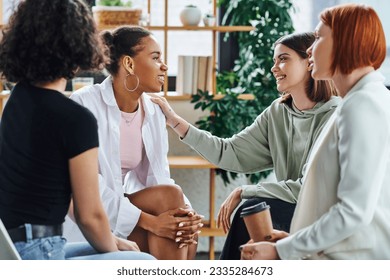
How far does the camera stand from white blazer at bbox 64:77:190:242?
221 cm

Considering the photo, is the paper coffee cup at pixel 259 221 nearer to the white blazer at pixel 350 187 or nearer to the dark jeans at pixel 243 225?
the white blazer at pixel 350 187

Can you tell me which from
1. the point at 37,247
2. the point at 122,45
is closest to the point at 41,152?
the point at 37,247

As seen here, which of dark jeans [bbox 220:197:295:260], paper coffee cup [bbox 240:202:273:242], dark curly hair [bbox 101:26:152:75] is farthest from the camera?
dark curly hair [bbox 101:26:152:75]

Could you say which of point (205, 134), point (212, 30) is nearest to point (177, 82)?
point (212, 30)

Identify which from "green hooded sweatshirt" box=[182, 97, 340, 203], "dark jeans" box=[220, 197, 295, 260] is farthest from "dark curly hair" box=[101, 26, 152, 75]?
"dark jeans" box=[220, 197, 295, 260]

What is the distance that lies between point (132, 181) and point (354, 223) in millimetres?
1097

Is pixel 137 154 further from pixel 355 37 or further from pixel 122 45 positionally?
pixel 355 37

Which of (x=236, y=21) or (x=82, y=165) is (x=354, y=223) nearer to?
(x=82, y=165)

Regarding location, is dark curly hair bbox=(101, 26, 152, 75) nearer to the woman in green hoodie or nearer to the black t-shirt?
the woman in green hoodie

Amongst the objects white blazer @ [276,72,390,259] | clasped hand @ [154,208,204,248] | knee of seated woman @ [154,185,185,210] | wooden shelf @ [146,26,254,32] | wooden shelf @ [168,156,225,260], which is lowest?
wooden shelf @ [168,156,225,260]

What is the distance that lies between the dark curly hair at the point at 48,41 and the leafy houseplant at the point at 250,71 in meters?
2.03

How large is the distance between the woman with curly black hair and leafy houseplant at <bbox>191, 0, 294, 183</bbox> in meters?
2.05

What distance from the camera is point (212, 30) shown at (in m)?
3.68

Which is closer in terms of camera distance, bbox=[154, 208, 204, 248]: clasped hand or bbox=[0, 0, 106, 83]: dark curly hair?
bbox=[0, 0, 106, 83]: dark curly hair
